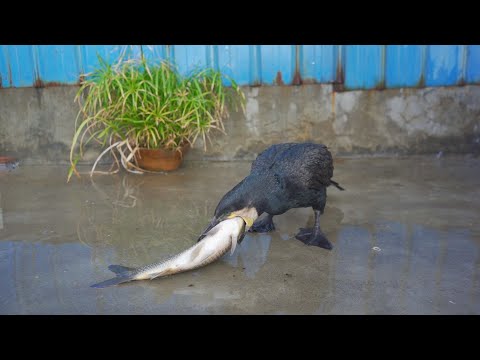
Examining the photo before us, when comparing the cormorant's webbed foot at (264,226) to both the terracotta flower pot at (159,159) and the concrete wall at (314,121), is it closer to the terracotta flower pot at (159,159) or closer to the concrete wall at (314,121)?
the terracotta flower pot at (159,159)

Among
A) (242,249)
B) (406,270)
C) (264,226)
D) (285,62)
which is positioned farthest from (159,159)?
(406,270)

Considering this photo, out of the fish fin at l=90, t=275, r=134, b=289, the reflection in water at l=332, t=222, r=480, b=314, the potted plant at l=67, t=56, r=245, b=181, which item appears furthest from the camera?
the potted plant at l=67, t=56, r=245, b=181

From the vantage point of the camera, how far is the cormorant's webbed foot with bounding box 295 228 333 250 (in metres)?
2.95

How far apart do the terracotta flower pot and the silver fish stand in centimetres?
243

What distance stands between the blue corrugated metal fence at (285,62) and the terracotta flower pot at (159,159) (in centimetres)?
107

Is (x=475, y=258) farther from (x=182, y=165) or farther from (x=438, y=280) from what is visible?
(x=182, y=165)

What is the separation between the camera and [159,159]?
482cm

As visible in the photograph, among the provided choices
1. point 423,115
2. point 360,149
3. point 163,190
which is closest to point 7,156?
point 163,190

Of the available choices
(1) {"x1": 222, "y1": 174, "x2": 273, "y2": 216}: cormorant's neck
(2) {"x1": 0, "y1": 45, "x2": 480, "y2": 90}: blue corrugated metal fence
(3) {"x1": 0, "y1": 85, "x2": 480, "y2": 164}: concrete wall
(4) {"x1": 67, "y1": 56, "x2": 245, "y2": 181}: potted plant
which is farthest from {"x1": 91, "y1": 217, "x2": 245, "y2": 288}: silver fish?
(2) {"x1": 0, "y1": 45, "x2": 480, "y2": 90}: blue corrugated metal fence

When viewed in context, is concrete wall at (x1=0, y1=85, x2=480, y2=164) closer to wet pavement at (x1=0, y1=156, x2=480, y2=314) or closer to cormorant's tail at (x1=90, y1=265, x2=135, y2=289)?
wet pavement at (x1=0, y1=156, x2=480, y2=314)

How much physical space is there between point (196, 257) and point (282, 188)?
30.3 inches

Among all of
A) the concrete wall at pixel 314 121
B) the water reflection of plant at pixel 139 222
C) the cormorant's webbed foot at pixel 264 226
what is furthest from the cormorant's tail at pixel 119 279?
the concrete wall at pixel 314 121

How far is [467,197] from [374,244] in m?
1.45

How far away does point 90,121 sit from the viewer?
511cm
